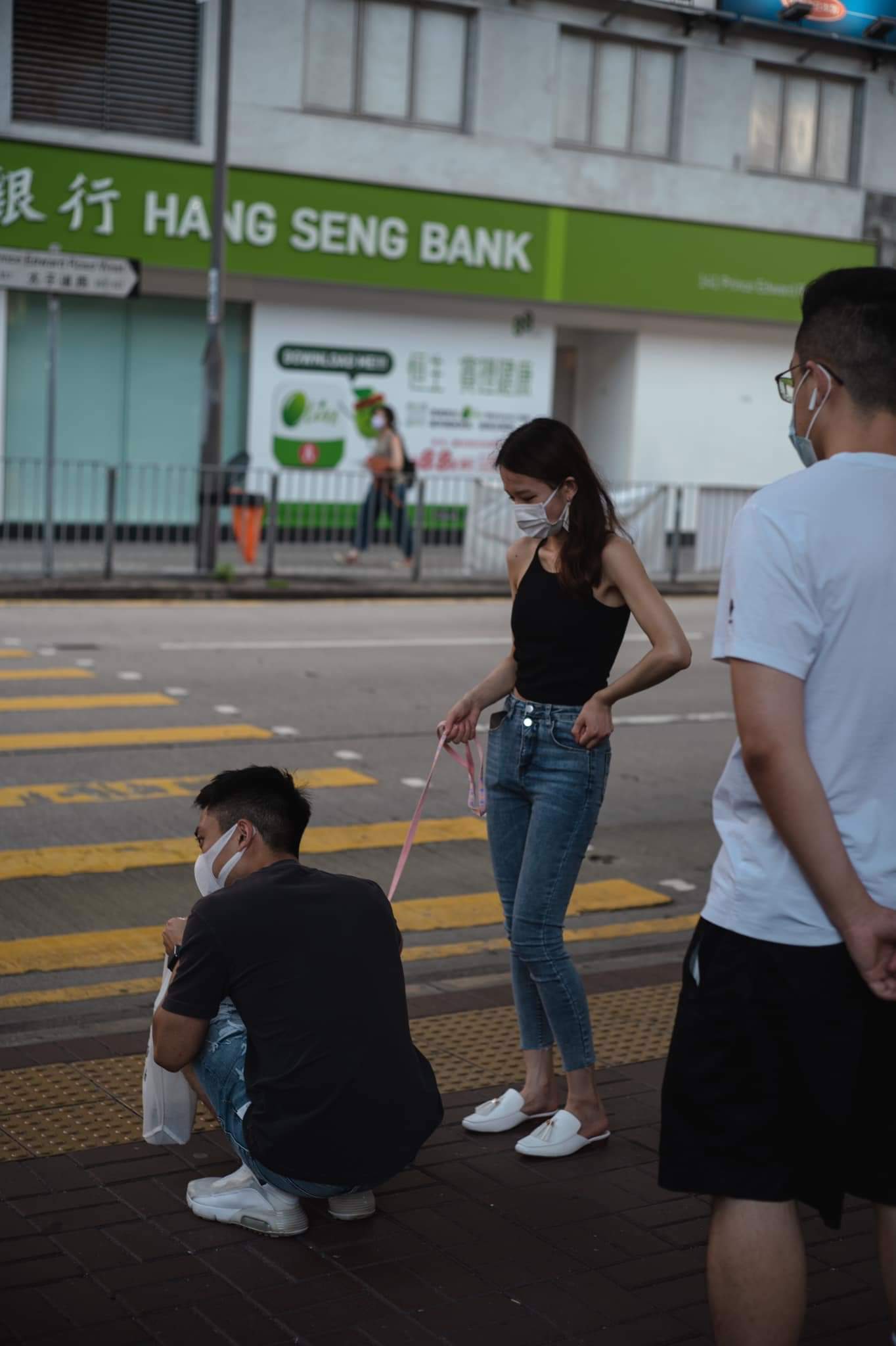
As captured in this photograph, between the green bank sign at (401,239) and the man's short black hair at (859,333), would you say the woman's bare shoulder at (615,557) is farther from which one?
the green bank sign at (401,239)

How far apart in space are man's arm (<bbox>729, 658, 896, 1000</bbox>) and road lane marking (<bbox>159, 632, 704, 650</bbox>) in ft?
34.6

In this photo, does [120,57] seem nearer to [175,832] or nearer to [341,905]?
[175,832]

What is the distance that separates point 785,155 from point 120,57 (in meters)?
10.4

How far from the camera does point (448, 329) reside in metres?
24.0

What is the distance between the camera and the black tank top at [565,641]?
4.39 meters

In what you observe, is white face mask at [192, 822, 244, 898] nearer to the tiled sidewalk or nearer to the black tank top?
the tiled sidewalk

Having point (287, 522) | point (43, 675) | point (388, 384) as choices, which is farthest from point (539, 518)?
point (388, 384)

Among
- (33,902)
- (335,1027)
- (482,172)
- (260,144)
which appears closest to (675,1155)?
(335,1027)

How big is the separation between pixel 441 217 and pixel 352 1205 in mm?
20718

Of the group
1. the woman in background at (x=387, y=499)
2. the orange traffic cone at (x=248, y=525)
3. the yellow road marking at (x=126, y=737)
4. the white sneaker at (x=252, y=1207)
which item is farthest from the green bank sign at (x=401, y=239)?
the white sneaker at (x=252, y=1207)

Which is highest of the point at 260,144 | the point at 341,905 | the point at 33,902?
the point at 260,144

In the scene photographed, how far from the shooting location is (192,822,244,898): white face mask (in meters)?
3.95

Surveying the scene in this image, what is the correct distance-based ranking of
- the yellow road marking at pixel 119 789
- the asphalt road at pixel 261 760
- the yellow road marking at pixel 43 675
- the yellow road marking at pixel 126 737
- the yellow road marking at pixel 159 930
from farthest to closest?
the yellow road marking at pixel 43 675 → the yellow road marking at pixel 126 737 → the yellow road marking at pixel 119 789 → the asphalt road at pixel 261 760 → the yellow road marking at pixel 159 930

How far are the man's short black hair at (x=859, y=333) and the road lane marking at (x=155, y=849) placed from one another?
14.7ft
